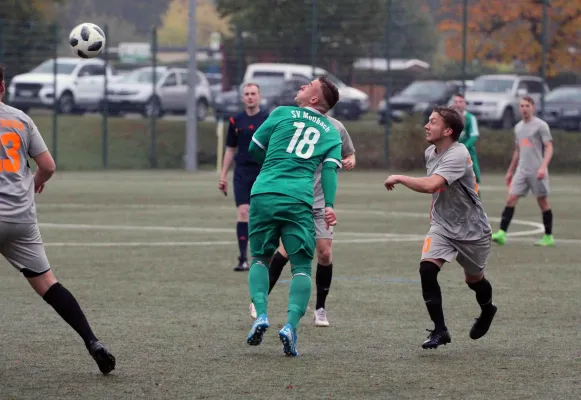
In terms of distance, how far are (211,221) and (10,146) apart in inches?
469

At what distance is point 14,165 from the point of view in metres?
7.33

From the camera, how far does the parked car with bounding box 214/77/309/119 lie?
37.5 metres

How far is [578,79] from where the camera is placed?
37094 mm

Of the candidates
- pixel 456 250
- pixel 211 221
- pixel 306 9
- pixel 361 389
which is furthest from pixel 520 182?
pixel 306 9

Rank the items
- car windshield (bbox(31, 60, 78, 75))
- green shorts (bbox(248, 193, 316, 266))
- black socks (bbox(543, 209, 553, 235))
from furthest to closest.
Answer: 1. car windshield (bbox(31, 60, 78, 75))
2. black socks (bbox(543, 209, 553, 235))
3. green shorts (bbox(248, 193, 316, 266))

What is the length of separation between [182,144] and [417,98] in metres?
7.48

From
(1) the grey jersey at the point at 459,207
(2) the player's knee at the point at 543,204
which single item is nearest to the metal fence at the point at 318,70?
(2) the player's knee at the point at 543,204

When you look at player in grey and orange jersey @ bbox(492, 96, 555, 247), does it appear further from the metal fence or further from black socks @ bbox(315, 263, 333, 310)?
the metal fence

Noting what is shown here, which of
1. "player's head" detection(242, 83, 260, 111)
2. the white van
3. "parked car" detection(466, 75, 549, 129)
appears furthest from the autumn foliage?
"player's head" detection(242, 83, 260, 111)

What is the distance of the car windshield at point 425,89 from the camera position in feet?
122

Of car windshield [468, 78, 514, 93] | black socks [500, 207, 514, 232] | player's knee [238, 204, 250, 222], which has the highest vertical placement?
car windshield [468, 78, 514, 93]

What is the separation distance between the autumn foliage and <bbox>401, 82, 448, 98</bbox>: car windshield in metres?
0.99

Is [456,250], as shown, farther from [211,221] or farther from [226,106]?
[226,106]

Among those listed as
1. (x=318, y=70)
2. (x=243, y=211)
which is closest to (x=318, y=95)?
(x=243, y=211)
